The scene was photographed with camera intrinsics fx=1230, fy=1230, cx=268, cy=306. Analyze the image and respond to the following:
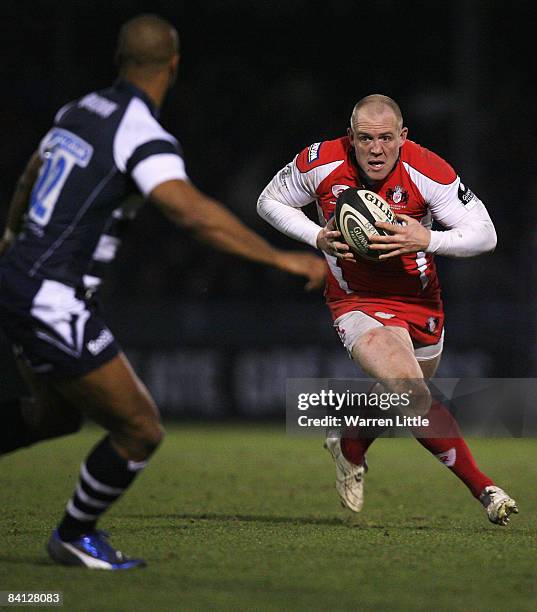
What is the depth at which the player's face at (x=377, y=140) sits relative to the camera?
656 centimetres

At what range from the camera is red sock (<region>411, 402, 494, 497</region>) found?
6.46 metres

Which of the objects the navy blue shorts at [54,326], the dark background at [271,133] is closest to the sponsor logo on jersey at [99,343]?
the navy blue shorts at [54,326]

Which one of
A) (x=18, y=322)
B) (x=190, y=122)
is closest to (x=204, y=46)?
(x=190, y=122)

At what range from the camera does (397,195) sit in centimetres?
674

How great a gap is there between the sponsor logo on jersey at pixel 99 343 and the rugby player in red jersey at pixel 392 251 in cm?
183

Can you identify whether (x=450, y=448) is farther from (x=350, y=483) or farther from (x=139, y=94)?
(x=139, y=94)

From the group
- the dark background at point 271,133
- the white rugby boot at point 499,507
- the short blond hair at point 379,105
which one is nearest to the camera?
the white rugby boot at point 499,507

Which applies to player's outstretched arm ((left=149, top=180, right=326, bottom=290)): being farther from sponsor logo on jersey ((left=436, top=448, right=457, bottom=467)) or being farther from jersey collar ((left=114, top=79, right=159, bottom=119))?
sponsor logo on jersey ((left=436, top=448, right=457, bottom=467))

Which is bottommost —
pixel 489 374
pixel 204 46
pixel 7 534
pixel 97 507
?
pixel 489 374

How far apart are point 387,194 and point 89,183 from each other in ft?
8.10

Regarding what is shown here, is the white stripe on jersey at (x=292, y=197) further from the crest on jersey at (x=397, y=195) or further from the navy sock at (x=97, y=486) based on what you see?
the navy sock at (x=97, y=486)

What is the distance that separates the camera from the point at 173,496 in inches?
317

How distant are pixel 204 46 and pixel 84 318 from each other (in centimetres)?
1622

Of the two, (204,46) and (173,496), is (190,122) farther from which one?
(173,496)
